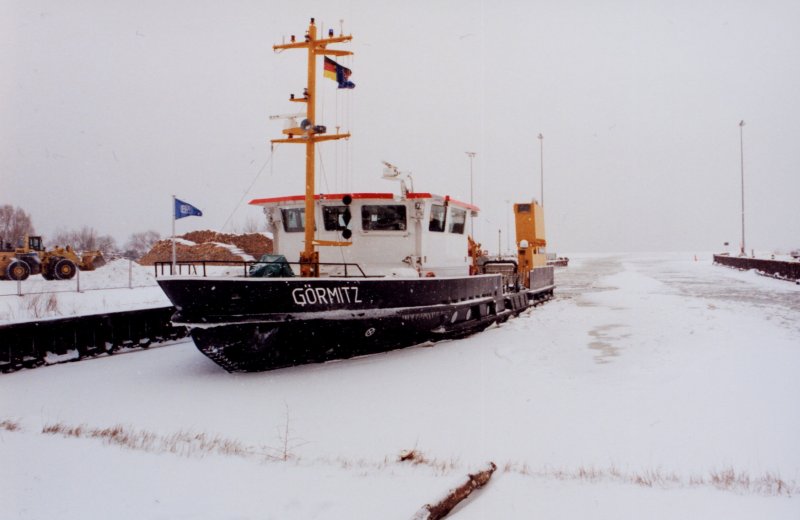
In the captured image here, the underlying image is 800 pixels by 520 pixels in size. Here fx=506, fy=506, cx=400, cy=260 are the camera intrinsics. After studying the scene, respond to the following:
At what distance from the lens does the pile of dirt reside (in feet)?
90.1

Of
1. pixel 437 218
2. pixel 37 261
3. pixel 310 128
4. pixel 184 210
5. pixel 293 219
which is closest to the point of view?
pixel 310 128

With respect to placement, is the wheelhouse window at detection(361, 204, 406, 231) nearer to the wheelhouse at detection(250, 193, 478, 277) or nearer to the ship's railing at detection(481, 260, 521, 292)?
the wheelhouse at detection(250, 193, 478, 277)

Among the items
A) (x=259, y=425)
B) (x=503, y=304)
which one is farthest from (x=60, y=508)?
(x=503, y=304)

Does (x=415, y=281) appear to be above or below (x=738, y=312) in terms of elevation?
above

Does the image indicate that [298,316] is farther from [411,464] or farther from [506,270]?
[506,270]

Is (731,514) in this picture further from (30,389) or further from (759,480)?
(30,389)

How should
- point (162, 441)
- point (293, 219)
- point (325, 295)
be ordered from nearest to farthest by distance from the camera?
point (162, 441) < point (325, 295) < point (293, 219)

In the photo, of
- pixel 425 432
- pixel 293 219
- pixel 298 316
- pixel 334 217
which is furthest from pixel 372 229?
pixel 425 432

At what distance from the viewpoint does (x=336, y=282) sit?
796cm

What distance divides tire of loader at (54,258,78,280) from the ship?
15769mm

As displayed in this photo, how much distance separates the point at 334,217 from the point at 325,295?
2428mm

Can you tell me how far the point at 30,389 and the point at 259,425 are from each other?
3765 millimetres

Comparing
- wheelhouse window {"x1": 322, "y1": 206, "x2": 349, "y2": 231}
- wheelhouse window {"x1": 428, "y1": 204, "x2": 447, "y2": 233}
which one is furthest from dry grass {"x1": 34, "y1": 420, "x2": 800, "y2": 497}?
→ wheelhouse window {"x1": 428, "y1": 204, "x2": 447, "y2": 233}

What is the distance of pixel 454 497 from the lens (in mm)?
3258
